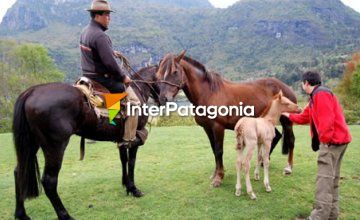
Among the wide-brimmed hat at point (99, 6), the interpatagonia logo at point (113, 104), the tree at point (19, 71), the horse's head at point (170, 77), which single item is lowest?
the tree at point (19, 71)

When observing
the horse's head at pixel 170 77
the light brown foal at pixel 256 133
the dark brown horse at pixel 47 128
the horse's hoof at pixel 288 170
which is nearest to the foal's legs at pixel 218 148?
the light brown foal at pixel 256 133

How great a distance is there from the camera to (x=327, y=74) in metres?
85.3

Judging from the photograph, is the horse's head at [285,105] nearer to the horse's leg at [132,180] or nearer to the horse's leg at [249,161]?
the horse's leg at [249,161]

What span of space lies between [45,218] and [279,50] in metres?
204

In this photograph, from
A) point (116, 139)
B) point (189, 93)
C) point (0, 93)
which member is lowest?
point (0, 93)

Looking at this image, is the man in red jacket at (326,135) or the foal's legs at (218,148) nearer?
the man in red jacket at (326,135)

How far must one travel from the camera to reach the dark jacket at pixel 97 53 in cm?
575

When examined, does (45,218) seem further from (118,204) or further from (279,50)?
(279,50)

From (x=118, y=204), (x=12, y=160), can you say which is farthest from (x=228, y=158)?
(x=12, y=160)

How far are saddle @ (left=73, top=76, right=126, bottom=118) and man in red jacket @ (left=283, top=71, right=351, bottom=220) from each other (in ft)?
11.0

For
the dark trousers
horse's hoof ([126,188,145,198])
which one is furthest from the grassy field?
the dark trousers

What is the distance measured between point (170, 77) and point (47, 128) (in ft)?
8.25

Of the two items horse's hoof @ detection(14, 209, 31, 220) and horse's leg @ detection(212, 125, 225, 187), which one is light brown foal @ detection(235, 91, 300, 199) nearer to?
horse's leg @ detection(212, 125, 225, 187)

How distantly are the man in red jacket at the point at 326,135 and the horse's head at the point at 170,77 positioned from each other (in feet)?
7.78
